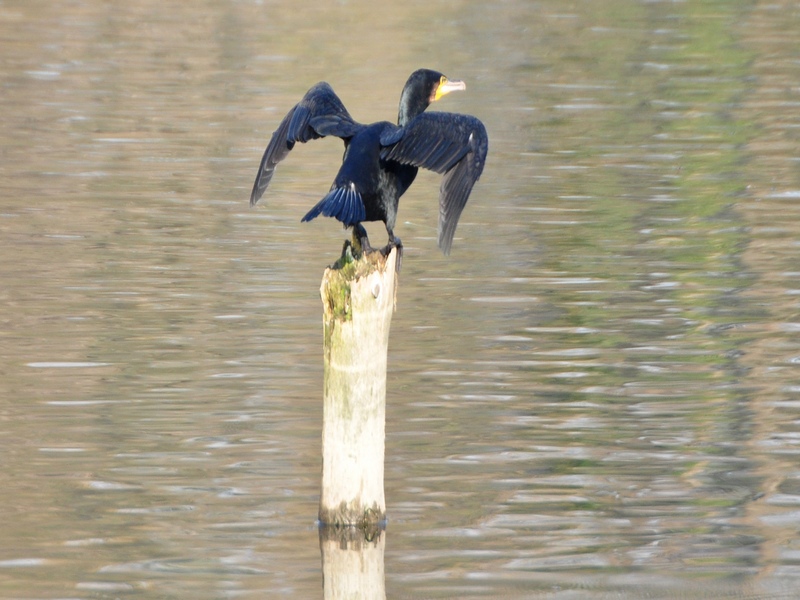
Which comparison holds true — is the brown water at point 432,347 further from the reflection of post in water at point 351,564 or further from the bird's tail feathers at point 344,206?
the bird's tail feathers at point 344,206

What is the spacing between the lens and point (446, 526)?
6.85 m

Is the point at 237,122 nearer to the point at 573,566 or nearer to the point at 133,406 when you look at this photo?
the point at 133,406

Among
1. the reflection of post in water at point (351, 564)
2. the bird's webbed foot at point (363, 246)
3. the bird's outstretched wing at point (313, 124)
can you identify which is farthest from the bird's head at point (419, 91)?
the reflection of post in water at point (351, 564)

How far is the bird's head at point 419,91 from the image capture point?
288 inches

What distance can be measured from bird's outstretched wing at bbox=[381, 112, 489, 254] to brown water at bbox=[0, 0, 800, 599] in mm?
1447

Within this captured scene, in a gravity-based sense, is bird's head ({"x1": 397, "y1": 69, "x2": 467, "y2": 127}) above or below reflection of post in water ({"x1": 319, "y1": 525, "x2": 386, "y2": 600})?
above

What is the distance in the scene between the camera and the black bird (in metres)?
6.51

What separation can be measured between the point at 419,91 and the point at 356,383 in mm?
1833

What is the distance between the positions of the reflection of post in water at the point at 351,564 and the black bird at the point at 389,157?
127 cm

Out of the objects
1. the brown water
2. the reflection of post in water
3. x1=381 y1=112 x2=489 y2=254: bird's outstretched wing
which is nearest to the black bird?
x1=381 y1=112 x2=489 y2=254: bird's outstretched wing

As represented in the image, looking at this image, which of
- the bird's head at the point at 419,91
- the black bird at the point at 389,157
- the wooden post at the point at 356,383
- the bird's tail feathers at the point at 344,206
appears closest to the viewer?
the wooden post at the point at 356,383

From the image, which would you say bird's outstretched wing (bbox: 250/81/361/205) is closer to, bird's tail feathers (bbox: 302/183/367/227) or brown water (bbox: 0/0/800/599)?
bird's tail feathers (bbox: 302/183/367/227)

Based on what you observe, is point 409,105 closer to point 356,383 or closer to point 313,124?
point 313,124

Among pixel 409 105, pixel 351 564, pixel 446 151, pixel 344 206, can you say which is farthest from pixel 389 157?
pixel 351 564
